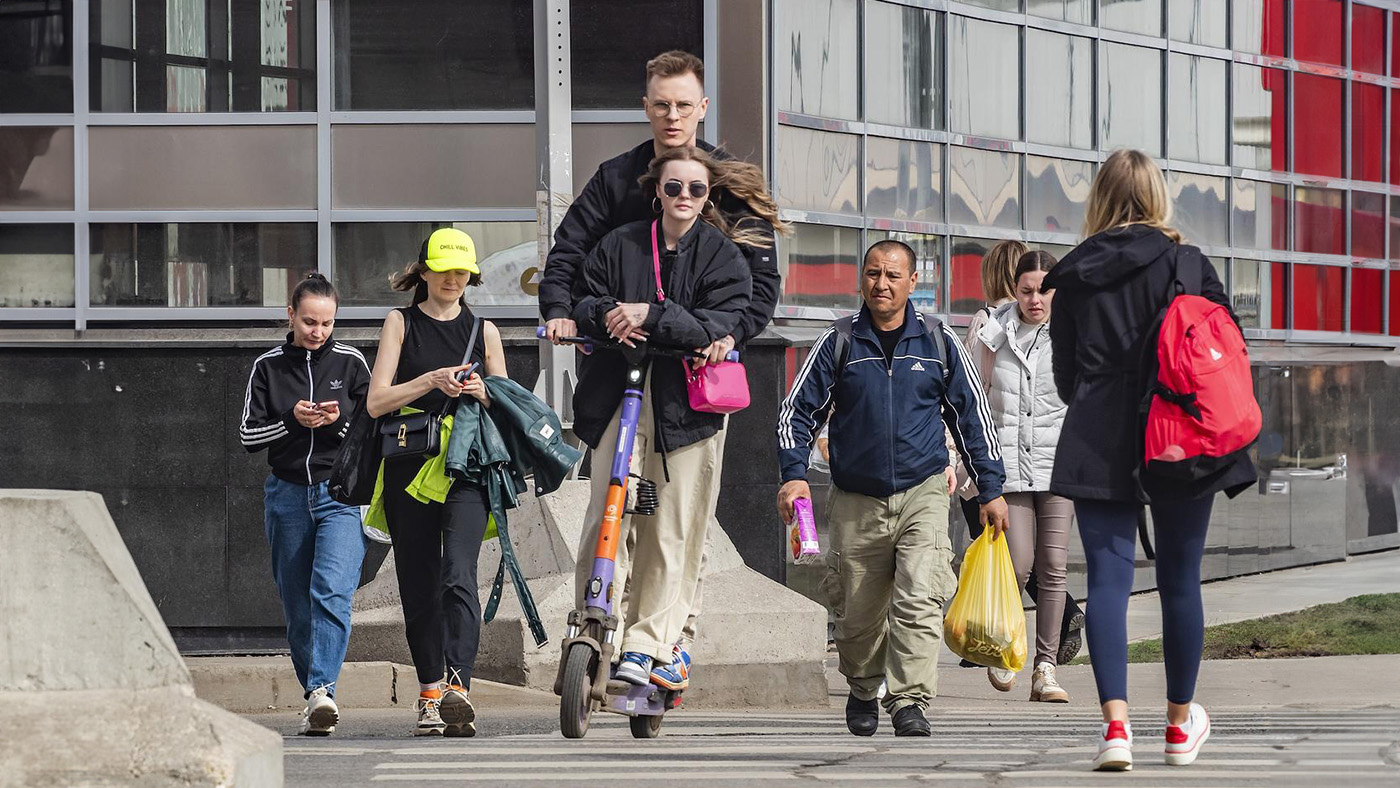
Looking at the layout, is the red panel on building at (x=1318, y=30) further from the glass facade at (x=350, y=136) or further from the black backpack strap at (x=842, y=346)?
the black backpack strap at (x=842, y=346)

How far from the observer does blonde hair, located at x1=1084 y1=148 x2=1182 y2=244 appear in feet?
19.5

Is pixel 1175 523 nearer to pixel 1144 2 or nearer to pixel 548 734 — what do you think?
pixel 548 734

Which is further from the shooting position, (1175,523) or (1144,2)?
(1144,2)

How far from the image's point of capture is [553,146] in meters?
9.66

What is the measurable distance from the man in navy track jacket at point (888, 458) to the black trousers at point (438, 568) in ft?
3.75

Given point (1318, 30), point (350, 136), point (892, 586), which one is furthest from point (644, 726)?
point (1318, 30)

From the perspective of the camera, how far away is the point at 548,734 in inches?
284

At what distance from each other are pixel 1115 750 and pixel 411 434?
2907 mm

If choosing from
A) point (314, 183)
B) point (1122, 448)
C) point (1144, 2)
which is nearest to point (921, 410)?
point (1122, 448)

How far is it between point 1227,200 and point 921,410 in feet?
28.9

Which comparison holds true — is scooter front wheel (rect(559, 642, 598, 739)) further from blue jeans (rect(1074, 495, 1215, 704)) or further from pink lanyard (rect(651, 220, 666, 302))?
blue jeans (rect(1074, 495, 1215, 704))

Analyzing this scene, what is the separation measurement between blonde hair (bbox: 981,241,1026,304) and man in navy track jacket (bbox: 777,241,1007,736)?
6.64 ft

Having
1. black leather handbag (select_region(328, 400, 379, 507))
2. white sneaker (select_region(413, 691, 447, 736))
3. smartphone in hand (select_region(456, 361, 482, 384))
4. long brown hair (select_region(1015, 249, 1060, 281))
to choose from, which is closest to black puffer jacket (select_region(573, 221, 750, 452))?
smartphone in hand (select_region(456, 361, 482, 384))

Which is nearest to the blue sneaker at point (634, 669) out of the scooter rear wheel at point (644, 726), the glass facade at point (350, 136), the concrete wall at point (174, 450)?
the scooter rear wheel at point (644, 726)
